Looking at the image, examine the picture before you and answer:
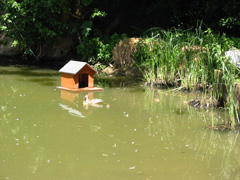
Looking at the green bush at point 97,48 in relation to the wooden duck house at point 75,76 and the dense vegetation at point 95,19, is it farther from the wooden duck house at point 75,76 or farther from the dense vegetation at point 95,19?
the wooden duck house at point 75,76

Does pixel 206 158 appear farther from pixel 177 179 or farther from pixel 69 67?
pixel 69 67

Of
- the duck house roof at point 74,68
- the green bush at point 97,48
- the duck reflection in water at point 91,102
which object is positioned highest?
the green bush at point 97,48

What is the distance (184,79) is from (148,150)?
12.1 feet

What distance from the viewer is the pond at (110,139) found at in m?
4.11

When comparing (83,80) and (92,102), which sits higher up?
(83,80)

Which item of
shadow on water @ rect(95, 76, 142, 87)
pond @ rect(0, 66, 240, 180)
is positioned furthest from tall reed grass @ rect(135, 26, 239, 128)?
pond @ rect(0, 66, 240, 180)

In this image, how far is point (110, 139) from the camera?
5.06 m

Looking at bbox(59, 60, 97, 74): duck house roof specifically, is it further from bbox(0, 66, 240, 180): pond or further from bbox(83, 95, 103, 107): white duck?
bbox(83, 95, 103, 107): white duck

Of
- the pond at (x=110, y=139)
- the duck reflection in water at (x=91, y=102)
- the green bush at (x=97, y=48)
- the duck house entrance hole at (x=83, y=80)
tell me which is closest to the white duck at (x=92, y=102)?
the duck reflection in water at (x=91, y=102)

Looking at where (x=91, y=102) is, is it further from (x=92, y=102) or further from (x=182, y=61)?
(x=182, y=61)

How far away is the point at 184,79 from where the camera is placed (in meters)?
8.16

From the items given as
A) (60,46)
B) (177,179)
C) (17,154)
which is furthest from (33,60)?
(177,179)

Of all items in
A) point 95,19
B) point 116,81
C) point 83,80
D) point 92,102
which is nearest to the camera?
point 92,102

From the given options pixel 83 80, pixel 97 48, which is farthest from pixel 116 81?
pixel 97 48
